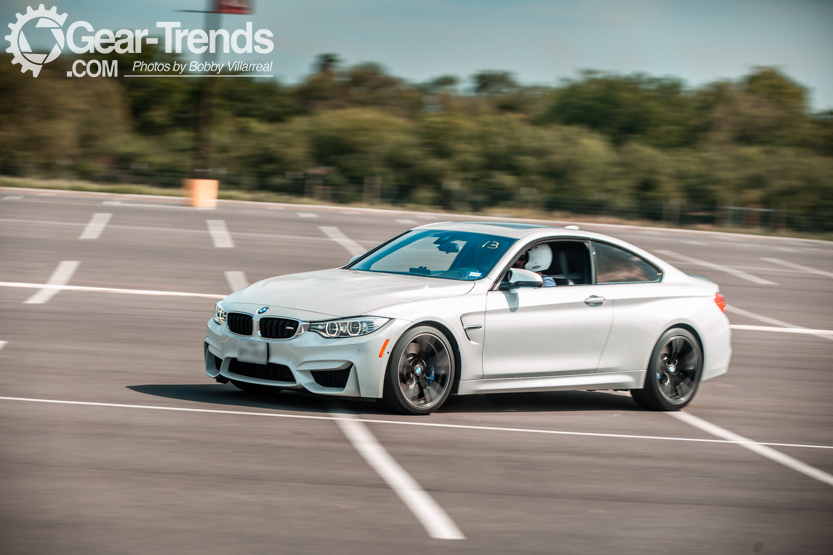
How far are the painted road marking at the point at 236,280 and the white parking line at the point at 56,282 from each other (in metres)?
2.62

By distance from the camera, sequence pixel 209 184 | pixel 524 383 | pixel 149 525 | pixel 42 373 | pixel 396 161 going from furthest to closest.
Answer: pixel 396 161 < pixel 209 184 < pixel 42 373 < pixel 524 383 < pixel 149 525

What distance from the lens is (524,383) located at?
848 cm

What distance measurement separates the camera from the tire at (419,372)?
303 inches

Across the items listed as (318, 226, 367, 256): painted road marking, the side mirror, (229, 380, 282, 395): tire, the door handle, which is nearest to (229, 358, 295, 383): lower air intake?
(229, 380, 282, 395): tire

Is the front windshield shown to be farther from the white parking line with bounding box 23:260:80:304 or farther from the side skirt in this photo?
the white parking line with bounding box 23:260:80:304

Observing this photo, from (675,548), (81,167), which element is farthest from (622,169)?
(675,548)

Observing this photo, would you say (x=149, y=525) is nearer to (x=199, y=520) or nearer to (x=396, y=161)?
(x=199, y=520)

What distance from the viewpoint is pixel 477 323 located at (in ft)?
26.7

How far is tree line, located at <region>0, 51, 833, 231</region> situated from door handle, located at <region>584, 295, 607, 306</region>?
42.8 meters

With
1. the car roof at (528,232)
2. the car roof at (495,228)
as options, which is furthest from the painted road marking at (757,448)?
the car roof at (495,228)

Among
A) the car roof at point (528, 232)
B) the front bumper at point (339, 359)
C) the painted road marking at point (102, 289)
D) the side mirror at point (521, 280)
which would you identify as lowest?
the painted road marking at point (102, 289)

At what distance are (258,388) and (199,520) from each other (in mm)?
3480

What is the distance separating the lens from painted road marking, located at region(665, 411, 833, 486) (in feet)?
23.1

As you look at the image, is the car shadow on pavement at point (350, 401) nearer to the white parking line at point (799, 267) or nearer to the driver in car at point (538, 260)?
the driver in car at point (538, 260)
